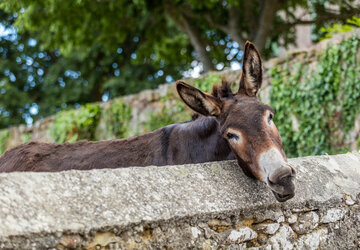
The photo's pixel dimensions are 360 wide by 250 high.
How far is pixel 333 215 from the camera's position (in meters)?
2.93

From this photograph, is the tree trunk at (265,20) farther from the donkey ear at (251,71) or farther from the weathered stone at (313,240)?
the weathered stone at (313,240)

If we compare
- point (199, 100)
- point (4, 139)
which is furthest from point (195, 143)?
point (4, 139)

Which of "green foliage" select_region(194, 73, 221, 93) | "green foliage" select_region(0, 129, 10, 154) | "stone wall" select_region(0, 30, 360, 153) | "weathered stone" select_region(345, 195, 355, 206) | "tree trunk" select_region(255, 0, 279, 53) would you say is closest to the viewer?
"weathered stone" select_region(345, 195, 355, 206)

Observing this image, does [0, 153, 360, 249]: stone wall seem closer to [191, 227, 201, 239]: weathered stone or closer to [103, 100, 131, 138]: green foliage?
[191, 227, 201, 239]: weathered stone

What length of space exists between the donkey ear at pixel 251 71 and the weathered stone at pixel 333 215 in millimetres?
1252

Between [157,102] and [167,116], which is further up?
[157,102]

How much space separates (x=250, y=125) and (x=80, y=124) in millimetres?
7801

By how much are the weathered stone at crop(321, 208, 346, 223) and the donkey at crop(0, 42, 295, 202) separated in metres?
0.56

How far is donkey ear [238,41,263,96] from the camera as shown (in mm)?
3396

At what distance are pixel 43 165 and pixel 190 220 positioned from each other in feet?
7.93

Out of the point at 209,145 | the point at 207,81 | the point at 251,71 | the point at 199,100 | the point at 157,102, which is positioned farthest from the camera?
the point at 157,102

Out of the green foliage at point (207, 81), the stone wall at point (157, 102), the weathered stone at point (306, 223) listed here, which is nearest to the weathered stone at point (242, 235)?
the weathered stone at point (306, 223)

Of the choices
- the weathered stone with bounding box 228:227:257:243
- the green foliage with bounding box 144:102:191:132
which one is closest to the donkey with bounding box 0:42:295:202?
the weathered stone with bounding box 228:227:257:243

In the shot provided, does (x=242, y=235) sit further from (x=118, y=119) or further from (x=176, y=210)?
(x=118, y=119)
